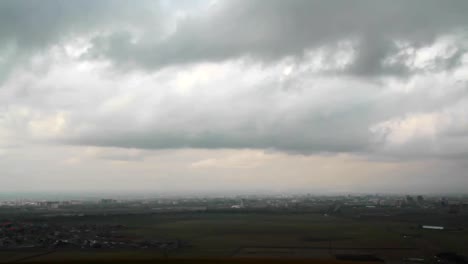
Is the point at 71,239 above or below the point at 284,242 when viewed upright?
above

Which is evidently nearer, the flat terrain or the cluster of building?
the flat terrain

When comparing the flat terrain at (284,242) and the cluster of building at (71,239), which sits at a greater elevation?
the cluster of building at (71,239)

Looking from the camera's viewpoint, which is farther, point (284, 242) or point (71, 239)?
point (71, 239)

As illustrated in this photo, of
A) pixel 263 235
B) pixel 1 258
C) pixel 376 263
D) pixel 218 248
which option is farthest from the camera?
pixel 263 235

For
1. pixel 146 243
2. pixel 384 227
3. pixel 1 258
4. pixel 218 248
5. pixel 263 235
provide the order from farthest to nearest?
pixel 384 227 → pixel 263 235 → pixel 146 243 → pixel 218 248 → pixel 1 258

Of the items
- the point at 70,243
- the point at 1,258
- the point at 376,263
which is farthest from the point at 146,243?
the point at 376,263

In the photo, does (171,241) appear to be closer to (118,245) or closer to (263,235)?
(118,245)

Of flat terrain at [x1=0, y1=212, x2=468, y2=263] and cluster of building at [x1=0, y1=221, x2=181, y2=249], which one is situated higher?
cluster of building at [x1=0, y1=221, x2=181, y2=249]

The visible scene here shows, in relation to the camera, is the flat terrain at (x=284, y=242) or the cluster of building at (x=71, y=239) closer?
the flat terrain at (x=284, y=242)
